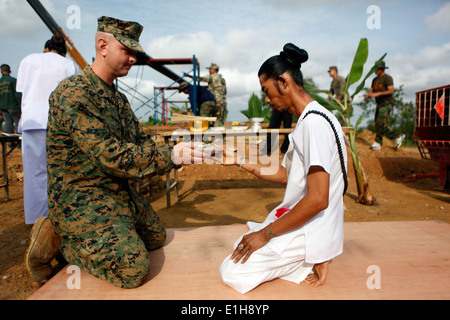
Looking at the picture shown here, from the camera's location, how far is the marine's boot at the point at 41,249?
82.0 inches

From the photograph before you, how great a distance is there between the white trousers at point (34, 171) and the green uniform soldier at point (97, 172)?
1.77 m

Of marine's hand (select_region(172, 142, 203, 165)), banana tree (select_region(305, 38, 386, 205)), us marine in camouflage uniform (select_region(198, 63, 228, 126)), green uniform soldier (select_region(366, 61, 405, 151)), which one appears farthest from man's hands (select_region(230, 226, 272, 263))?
green uniform soldier (select_region(366, 61, 405, 151))

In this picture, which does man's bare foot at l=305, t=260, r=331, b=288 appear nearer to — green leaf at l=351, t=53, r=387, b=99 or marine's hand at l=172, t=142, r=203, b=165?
marine's hand at l=172, t=142, r=203, b=165

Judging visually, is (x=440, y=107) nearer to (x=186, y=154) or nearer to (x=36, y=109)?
(x=186, y=154)

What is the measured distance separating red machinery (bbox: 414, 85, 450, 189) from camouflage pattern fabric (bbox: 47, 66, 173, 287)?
5.86 metres

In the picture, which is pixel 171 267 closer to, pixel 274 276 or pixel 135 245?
pixel 135 245

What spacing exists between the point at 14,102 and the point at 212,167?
20.6ft

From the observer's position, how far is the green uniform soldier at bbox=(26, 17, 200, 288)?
188 centimetres

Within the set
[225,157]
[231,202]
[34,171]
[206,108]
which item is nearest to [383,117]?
[206,108]

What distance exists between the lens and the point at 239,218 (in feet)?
15.0

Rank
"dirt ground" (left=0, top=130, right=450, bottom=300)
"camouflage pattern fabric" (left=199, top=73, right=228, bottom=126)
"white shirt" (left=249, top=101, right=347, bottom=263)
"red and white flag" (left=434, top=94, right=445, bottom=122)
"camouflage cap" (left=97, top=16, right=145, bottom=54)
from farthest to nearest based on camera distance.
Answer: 1. "camouflage pattern fabric" (left=199, top=73, right=228, bottom=126)
2. "red and white flag" (left=434, top=94, right=445, bottom=122)
3. "dirt ground" (left=0, top=130, right=450, bottom=300)
4. "camouflage cap" (left=97, top=16, right=145, bottom=54)
5. "white shirt" (left=249, top=101, right=347, bottom=263)

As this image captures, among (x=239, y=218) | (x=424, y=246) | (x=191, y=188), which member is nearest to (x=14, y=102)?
(x=191, y=188)

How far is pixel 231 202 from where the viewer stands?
219 inches

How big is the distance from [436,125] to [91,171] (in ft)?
21.5
